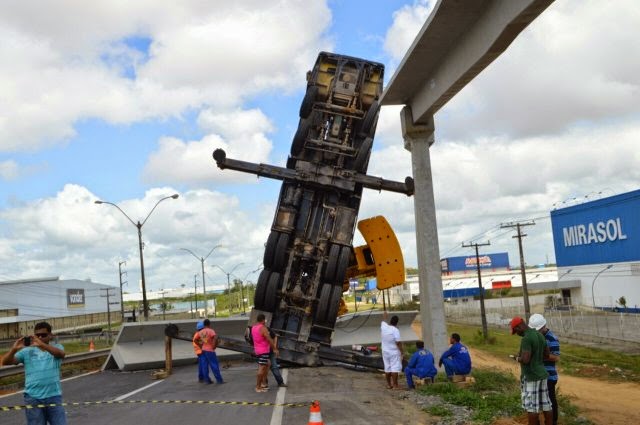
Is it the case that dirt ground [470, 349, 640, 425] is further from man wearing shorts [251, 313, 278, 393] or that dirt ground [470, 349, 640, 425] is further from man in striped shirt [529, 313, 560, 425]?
man wearing shorts [251, 313, 278, 393]

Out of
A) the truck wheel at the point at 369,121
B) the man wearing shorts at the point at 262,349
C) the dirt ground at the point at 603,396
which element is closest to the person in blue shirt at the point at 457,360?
the dirt ground at the point at 603,396

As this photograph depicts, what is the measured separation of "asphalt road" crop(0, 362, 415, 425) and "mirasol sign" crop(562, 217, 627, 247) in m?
48.3

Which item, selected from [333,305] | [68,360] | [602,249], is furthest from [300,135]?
[602,249]

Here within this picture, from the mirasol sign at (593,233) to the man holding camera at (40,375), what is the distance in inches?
2204

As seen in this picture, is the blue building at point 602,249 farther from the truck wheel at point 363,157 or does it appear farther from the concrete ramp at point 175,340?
the truck wheel at point 363,157

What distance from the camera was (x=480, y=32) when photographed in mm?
10023

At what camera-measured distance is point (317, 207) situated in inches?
561

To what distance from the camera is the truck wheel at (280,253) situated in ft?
44.8

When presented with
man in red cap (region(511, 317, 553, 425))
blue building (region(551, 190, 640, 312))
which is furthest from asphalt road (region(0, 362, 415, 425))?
blue building (region(551, 190, 640, 312))

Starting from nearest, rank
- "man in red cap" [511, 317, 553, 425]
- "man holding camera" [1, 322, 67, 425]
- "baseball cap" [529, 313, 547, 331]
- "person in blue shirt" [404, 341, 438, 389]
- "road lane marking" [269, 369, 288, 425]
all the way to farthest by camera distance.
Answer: "man holding camera" [1, 322, 67, 425], "man in red cap" [511, 317, 553, 425], "baseball cap" [529, 313, 547, 331], "road lane marking" [269, 369, 288, 425], "person in blue shirt" [404, 341, 438, 389]

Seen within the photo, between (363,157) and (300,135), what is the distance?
5.13ft

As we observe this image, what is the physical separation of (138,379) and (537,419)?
9758 mm

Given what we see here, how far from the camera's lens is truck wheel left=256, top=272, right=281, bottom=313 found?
13.5 metres

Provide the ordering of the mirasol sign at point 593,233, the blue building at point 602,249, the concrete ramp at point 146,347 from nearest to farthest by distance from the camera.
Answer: the concrete ramp at point 146,347, the blue building at point 602,249, the mirasol sign at point 593,233
